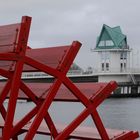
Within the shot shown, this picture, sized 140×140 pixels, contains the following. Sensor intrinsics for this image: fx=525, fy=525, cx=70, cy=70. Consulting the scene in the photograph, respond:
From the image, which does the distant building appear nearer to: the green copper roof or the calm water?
the green copper roof

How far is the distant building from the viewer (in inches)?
2571

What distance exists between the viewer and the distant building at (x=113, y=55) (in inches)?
2571

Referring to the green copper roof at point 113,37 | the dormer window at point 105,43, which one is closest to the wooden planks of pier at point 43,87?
the green copper roof at point 113,37

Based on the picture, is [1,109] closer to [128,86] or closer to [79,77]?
[128,86]

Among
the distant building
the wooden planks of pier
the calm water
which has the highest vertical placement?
the distant building

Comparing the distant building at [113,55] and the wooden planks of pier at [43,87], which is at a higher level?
the distant building at [113,55]

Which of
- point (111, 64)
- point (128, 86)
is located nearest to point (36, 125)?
point (128, 86)

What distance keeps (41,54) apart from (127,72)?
59230 millimetres

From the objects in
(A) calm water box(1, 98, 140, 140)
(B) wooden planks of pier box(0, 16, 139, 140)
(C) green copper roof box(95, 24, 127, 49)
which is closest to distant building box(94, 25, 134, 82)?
(C) green copper roof box(95, 24, 127, 49)

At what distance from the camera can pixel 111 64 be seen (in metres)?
66.5

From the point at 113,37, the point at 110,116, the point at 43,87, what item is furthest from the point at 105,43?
the point at 43,87

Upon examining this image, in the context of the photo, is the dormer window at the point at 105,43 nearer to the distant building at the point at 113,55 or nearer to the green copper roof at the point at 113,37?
the distant building at the point at 113,55

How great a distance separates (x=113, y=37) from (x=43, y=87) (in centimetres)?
6121

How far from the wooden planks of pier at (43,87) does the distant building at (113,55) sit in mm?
58052
